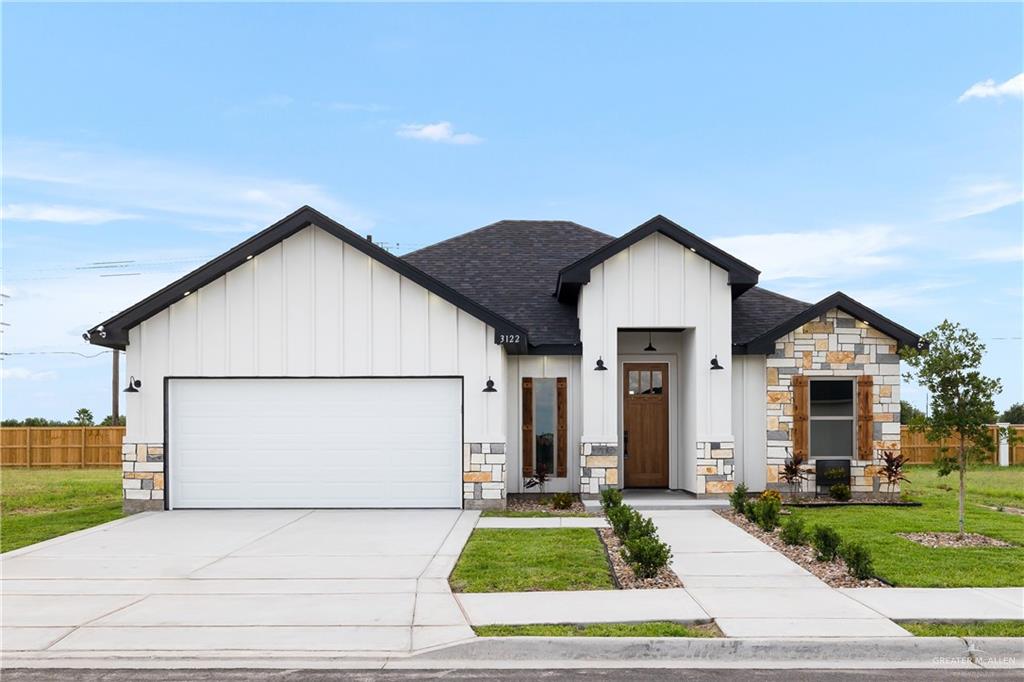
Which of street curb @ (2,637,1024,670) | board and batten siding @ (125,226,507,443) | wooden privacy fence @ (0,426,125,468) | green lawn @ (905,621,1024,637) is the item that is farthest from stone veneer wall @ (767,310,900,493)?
wooden privacy fence @ (0,426,125,468)

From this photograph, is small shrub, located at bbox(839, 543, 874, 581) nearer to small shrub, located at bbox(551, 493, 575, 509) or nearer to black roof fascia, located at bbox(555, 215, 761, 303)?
small shrub, located at bbox(551, 493, 575, 509)

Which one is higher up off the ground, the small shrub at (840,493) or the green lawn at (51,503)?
the small shrub at (840,493)

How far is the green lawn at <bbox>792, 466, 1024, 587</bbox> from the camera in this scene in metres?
9.38

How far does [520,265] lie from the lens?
67.3 feet

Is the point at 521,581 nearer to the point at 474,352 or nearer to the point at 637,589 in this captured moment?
the point at 637,589

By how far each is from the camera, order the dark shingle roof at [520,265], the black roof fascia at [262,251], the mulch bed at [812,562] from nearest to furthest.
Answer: the mulch bed at [812,562], the black roof fascia at [262,251], the dark shingle roof at [520,265]

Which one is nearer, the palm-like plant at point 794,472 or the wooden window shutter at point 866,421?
the palm-like plant at point 794,472

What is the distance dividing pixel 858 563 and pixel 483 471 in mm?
7325

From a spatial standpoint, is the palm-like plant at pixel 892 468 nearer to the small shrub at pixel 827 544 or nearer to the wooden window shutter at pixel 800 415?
the wooden window shutter at pixel 800 415

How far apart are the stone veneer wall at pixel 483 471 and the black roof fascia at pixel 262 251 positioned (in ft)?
6.25

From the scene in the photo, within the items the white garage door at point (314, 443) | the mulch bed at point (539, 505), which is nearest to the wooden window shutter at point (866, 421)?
the mulch bed at point (539, 505)

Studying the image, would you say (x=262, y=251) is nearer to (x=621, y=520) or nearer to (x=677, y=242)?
(x=677, y=242)

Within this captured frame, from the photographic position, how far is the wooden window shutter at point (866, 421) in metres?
17.0

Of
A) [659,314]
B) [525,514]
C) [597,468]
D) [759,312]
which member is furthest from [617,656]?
[759,312]
